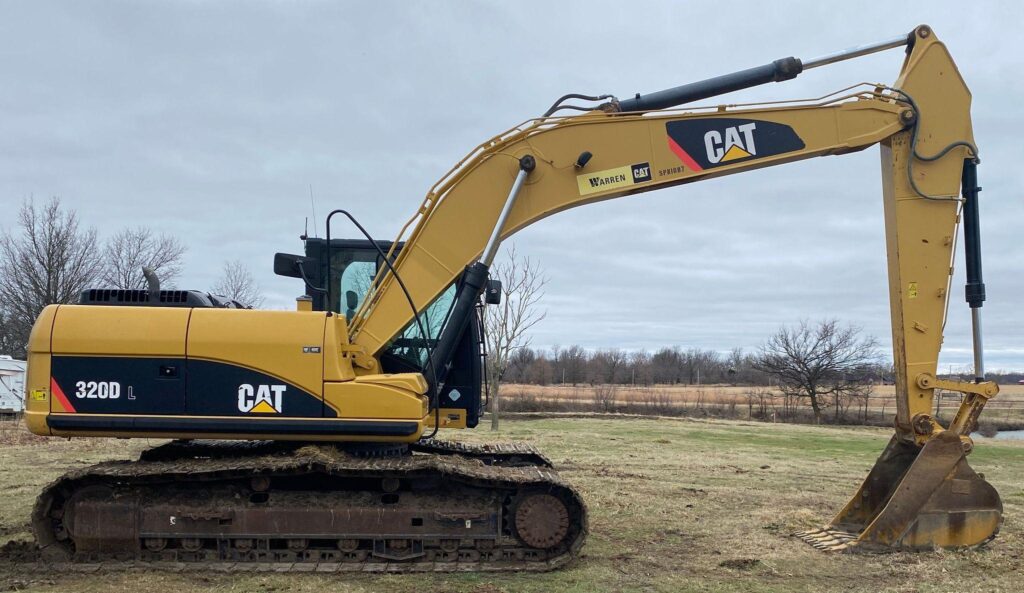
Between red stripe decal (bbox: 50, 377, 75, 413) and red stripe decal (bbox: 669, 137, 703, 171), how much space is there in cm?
601

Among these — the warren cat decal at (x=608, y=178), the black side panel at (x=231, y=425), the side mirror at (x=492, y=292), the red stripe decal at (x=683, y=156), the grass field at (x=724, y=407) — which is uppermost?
Answer: the red stripe decal at (x=683, y=156)

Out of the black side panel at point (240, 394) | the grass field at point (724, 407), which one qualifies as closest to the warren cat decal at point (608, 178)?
the black side panel at point (240, 394)

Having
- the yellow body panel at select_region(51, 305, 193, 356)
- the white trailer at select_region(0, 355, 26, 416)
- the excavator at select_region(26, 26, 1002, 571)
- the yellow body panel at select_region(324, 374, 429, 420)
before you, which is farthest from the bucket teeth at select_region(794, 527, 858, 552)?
the white trailer at select_region(0, 355, 26, 416)

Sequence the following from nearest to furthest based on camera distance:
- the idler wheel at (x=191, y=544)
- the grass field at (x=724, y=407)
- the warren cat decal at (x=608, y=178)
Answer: the idler wheel at (x=191, y=544) < the warren cat decal at (x=608, y=178) < the grass field at (x=724, y=407)

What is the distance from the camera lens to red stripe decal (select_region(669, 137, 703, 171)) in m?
7.28

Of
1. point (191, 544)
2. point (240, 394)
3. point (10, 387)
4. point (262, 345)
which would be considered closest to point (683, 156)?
point (262, 345)

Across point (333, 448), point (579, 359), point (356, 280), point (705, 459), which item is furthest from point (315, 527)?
point (579, 359)

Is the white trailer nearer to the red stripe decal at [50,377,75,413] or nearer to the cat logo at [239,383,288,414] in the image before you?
the red stripe decal at [50,377,75,413]

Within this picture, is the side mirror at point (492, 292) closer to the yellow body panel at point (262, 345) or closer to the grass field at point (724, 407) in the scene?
the yellow body panel at point (262, 345)

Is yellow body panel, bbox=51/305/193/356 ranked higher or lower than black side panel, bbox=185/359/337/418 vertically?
higher

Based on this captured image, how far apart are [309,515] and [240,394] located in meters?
1.26

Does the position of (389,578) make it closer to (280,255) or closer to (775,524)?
(280,255)

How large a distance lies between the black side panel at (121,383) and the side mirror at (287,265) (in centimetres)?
135

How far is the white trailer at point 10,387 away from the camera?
2453 centimetres
